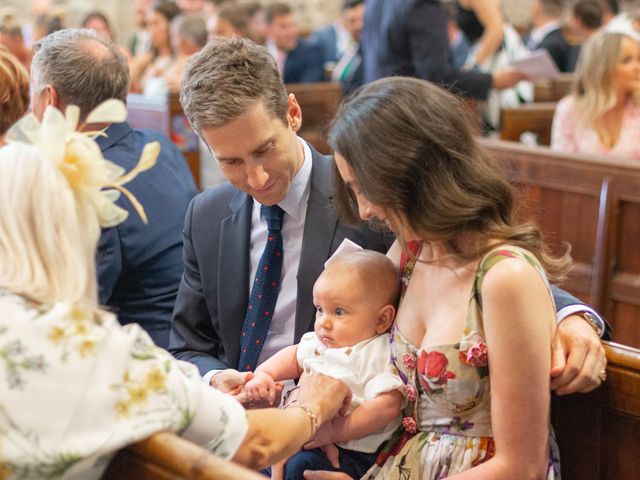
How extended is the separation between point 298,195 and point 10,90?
141cm

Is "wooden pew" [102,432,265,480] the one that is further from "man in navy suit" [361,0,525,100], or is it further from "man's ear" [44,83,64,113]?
"man in navy suit" [361,0,525,100]

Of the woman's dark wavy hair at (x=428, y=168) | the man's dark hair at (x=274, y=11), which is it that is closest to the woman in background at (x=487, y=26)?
the man's dark hair at (x=274, y=11)

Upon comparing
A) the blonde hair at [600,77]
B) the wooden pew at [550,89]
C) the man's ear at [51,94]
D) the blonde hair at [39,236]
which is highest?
the blonde hair at [39,236]

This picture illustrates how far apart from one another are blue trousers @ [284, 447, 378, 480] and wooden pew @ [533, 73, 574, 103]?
18.3ft

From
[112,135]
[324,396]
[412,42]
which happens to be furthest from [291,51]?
[324,396]

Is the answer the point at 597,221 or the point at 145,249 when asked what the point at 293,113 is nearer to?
the point at 145,249

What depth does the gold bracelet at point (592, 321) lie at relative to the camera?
2129 mm

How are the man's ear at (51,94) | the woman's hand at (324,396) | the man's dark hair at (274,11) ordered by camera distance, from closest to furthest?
the woman's hand at (324,396)
the man's ear at (51,94)
the man's dark hair at (274,11)

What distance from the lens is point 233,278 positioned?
2533 millimetres

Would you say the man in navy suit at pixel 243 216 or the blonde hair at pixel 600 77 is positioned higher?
the man in navy suit at pixel 243 216

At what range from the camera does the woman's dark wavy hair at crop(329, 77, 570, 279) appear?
1.93m

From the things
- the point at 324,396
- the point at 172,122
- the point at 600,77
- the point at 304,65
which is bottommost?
the point at 304,65

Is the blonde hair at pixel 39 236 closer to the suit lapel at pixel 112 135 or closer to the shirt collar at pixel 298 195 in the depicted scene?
the shirt collar at pixel 298 195

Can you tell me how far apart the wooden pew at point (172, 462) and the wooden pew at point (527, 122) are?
4332 millimetres
